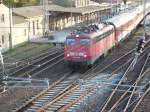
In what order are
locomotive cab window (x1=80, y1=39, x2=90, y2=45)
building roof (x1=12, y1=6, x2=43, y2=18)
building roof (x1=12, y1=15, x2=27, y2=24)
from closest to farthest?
locomotive cab window (x1=80, y1=39, x2=90, y2=45) < building roof (x1=12, y1=15, x2=27, y2=24) < building roof (x1=12, y1=6, x2=43, y2=18)

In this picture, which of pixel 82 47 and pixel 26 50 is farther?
pixel 26 50

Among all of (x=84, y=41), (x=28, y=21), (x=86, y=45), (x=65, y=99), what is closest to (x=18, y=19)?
(x=28, y=21)

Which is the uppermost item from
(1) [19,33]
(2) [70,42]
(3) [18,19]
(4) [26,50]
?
(3) [18,19]

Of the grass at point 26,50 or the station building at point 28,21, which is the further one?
the station building at point 28,21

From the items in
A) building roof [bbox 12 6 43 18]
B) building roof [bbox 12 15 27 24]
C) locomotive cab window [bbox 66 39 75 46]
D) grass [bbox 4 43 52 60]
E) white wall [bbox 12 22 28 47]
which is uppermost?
building roof [bbox 12 6 43 18]

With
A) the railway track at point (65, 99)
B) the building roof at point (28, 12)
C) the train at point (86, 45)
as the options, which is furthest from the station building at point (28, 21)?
the railway track at point (65, 99)

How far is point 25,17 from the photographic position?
49750mm

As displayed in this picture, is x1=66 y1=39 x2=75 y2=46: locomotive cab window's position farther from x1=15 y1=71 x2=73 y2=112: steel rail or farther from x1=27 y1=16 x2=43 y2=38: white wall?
x1=27 y1=16 x2=43 y2=38: white wall

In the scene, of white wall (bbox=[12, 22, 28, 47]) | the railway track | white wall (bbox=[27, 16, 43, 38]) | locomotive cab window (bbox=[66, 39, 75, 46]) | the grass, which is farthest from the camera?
white wall (bbox=[27, 16, 43, 38])

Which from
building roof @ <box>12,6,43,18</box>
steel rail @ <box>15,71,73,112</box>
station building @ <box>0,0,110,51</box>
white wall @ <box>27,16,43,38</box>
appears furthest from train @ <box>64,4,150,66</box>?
white wall @ <box>27,16,43,38</box>

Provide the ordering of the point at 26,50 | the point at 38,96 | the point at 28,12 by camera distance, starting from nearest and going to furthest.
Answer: the point at 38,96
the point at 26,50
the point at 28,12

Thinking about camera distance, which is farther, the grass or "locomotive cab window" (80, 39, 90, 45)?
the grass

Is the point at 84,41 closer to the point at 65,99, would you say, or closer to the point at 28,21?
the point at 65,99

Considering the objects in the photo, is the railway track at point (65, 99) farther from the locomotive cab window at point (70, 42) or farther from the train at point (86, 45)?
the locomotive cab window at point (70, 42)
